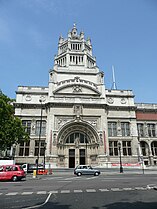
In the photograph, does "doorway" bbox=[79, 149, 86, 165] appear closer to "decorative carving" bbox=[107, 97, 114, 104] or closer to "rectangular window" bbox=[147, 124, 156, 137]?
"decorative carving" bbox=[107, 97, 114, 104]

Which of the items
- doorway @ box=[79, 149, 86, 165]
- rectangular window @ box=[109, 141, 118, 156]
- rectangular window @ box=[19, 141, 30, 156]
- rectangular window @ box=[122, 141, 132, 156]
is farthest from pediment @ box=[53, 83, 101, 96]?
rectangular window @ box=[19, 141, 30, 156]

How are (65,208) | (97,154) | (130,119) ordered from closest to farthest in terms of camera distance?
(65,208)
(97,154)
(130,119)

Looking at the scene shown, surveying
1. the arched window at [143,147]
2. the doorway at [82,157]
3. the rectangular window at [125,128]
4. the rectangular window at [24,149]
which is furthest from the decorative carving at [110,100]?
the rectangular window at [24,149]

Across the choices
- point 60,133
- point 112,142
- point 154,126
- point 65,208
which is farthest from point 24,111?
point 65,208

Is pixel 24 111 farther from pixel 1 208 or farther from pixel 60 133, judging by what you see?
pixel 1 208

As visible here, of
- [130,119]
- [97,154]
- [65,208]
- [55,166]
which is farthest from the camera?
[130,119]

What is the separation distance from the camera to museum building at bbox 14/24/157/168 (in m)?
38.4

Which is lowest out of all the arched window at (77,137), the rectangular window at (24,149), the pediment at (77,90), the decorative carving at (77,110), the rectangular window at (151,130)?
the rectangular window at (24,149)

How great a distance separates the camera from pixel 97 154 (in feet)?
126

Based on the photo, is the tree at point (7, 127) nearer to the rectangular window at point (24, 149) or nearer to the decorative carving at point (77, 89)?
the rectangular window at point (24, 149)

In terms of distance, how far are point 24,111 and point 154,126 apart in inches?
1286

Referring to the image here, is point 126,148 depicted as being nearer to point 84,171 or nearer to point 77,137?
point 77,137

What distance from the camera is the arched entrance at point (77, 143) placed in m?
39.3

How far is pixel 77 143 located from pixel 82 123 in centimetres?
480
